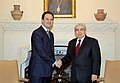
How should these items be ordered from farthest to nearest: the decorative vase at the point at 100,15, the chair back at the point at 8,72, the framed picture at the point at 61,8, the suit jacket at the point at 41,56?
the framed picture at the point at 61,8
the decorative vase at the point at 100,15
the chair back at the point at 8,72
the suit jacket at the point at 41,56

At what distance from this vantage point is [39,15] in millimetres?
5059

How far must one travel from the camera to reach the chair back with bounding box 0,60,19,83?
399 cm

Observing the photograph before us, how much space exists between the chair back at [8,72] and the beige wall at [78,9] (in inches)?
48.9

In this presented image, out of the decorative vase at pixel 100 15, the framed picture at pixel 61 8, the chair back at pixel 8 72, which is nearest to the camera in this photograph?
the chair back at pixel 8 72

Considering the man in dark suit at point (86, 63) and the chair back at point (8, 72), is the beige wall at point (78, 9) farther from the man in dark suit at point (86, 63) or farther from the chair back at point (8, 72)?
the man in dark suit at point (86, 63)

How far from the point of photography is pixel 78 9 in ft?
16.6

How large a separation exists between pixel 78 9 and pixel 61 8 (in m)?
0.33

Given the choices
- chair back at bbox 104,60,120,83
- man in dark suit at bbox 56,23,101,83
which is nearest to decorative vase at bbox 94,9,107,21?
chair back at bbox 104,60,120,83

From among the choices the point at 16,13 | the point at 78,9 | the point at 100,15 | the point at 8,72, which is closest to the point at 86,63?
the point at 8,72

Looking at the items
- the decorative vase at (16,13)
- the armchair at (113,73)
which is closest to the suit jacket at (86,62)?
the armchair at (113,73)

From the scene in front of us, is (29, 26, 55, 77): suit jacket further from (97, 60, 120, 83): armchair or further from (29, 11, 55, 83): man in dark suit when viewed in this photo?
(97, 60, 120, 83): armchair

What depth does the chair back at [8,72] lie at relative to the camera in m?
3.99

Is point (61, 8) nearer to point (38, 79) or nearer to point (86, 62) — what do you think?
point (86, 62)

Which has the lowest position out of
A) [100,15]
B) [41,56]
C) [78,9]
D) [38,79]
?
[38,79]
